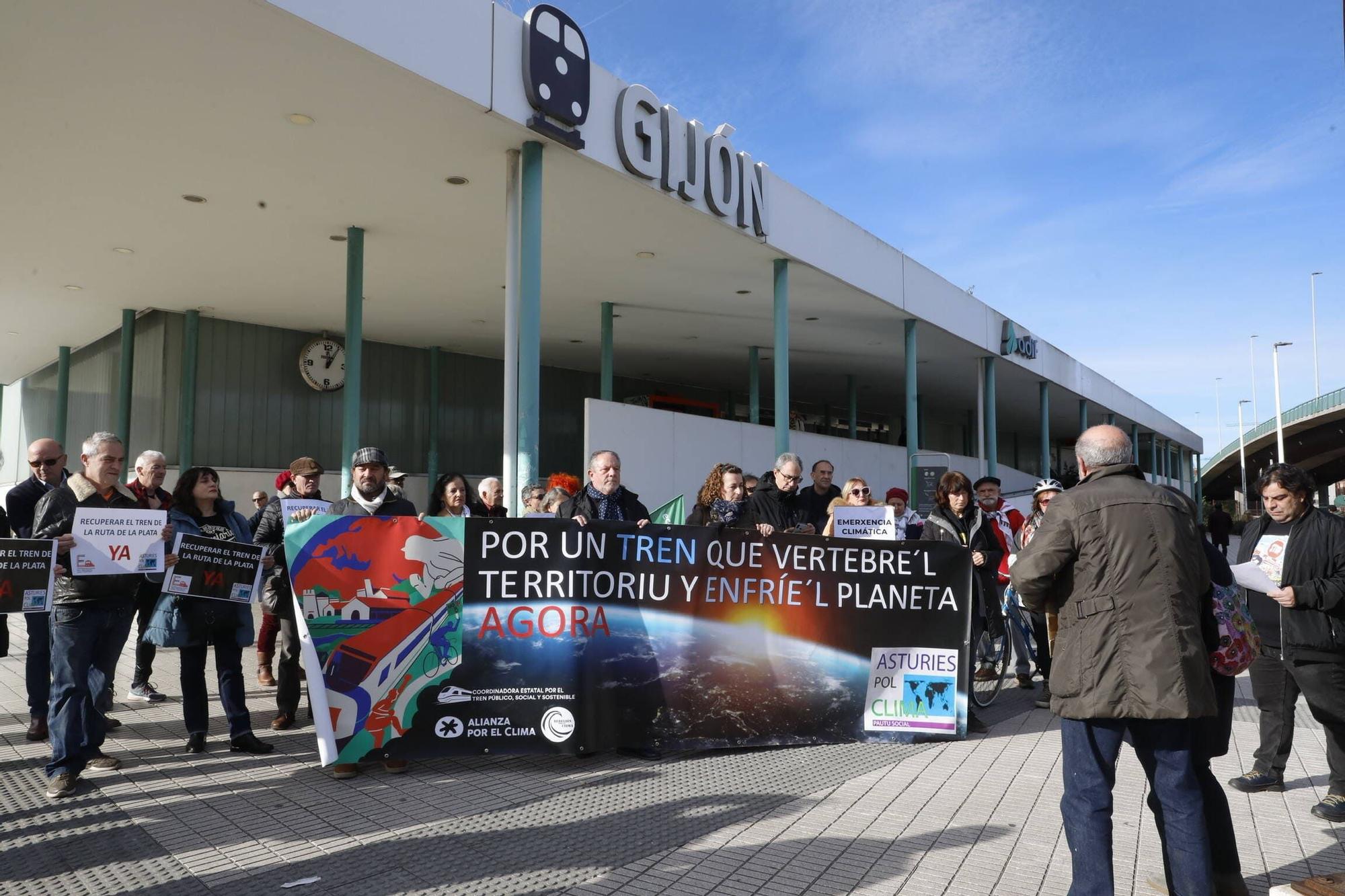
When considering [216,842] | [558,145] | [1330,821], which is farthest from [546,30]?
[1330,821]

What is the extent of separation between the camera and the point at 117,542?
198 inches

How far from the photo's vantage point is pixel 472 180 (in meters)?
9.60

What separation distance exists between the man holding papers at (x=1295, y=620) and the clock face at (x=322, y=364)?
1594cm

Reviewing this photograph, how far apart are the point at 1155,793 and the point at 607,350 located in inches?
526

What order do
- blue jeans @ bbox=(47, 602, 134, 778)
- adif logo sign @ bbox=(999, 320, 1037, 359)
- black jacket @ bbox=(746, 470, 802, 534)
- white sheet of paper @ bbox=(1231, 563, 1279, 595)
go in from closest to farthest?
white sheet of paper @ bbox=(1231, 563, 1279, 595), blue jeans @ bbox=(47, 602, 134, 778), black jacket @ bbox=(746, 470, 802, 534), adif logo sign @ bbox=(999, 320, 1037, 359)

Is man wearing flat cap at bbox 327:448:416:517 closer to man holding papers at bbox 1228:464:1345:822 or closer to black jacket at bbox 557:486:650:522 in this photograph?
black jacket at bbox 557:486:650:522

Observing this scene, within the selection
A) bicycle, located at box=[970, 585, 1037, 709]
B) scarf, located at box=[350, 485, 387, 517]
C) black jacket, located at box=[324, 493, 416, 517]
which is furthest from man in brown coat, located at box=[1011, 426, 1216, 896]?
bicycle, located at box=[970, 585, 1037, 709]

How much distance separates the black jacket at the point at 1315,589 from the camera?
4.55 m

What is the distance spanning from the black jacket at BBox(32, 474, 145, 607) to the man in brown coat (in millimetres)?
4610

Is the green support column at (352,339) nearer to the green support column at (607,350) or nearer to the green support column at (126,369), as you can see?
the green support column at (607,350)

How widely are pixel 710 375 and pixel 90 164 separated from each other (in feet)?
53.1

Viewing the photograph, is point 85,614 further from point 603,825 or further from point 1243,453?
point 1243,453

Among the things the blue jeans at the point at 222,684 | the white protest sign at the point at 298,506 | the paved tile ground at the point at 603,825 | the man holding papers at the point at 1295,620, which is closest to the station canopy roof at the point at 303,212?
the white protest sign at the point at 298,506

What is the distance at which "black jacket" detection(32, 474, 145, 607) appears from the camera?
4922mm
